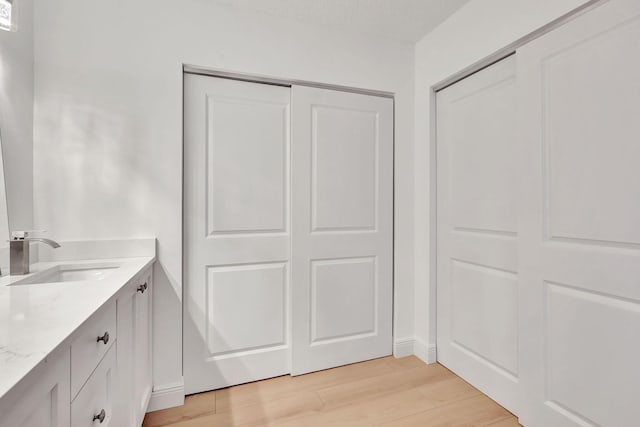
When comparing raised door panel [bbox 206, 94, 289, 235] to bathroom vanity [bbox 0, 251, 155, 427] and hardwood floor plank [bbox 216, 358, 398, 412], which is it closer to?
bathroom vanity [bbox 0, 251, 155, 427]

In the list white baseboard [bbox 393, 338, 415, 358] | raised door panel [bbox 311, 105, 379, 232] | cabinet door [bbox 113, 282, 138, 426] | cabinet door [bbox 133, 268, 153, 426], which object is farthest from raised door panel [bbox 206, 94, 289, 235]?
white baseboard [bbox 393, 338, 415, 358]

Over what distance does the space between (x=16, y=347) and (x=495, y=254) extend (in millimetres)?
2040

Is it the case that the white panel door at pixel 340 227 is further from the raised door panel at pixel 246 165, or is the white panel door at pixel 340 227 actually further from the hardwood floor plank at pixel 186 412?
the hardwood floor plank at pixel 186 412

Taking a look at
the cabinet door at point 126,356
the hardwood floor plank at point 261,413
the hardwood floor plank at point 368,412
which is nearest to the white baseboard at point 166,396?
the hardwood floor plank at point 261,413

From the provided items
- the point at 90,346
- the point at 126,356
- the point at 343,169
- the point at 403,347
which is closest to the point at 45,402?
the point at 90,346

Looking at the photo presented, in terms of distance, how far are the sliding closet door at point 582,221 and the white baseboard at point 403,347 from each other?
33.5 inches

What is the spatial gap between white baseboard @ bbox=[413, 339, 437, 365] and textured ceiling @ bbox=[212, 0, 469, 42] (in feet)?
7.51

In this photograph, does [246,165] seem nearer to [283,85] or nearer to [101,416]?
[283,85]

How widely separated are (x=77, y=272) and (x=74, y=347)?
36.8 inches

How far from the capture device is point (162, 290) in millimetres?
1784

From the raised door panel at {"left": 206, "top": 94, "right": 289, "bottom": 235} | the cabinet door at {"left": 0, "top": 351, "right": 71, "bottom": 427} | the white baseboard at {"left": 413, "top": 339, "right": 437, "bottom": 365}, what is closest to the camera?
the cabinet door at {"left": 0, "top": 351, "right": 71, "bottom": 427}

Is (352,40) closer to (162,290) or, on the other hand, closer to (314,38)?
(314,38)

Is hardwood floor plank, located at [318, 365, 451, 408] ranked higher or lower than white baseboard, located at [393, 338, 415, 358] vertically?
lower

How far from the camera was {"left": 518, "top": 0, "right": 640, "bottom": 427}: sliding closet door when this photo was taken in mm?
1231
